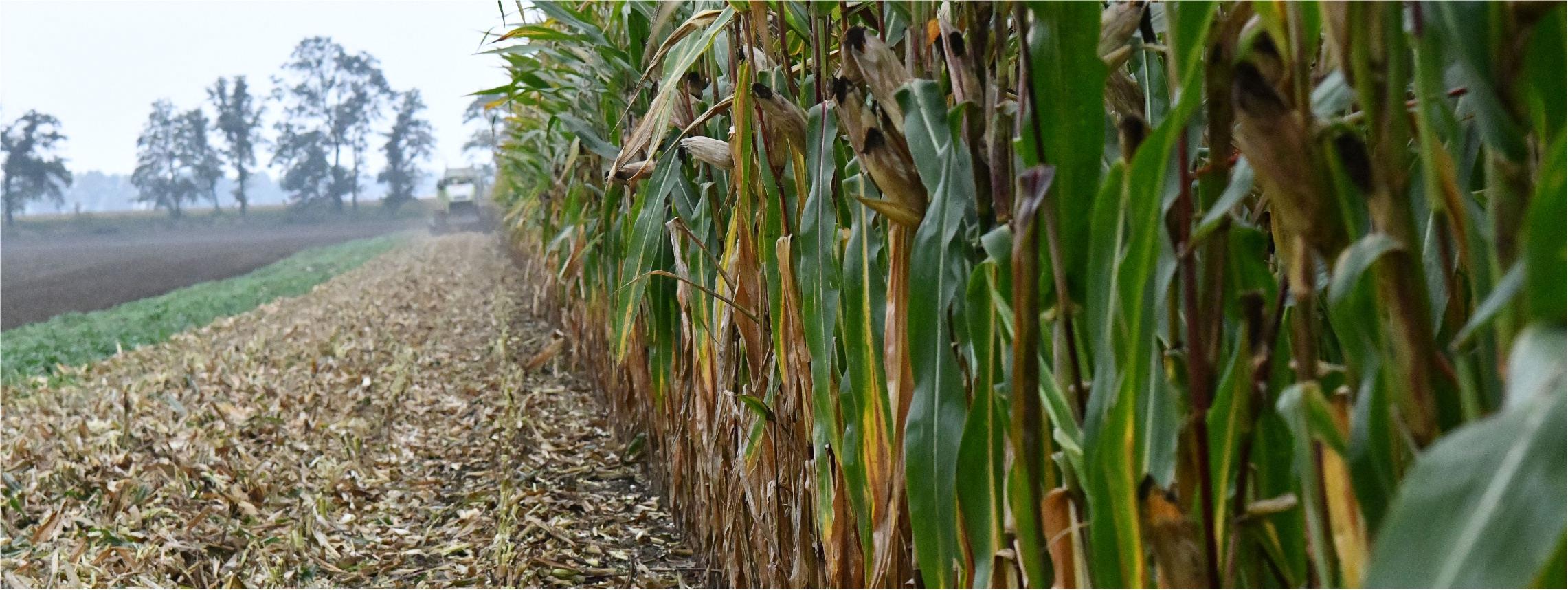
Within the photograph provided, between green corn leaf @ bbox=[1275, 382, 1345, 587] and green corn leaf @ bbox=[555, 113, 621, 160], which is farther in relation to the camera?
green corn leaf @ bbox=[555, 113, 621, 160]

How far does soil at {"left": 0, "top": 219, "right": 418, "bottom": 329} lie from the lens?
39.0ft

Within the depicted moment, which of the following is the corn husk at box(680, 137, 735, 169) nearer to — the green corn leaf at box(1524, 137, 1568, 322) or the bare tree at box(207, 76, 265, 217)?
the green corn leaf at box(1524, 137, 1568, 322)

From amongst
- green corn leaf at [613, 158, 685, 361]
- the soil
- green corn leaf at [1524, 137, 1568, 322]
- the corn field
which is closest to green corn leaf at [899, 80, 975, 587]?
the corn field

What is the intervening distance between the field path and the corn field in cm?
121

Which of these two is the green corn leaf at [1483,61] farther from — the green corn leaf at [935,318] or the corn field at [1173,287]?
the green corn leaf at [935,318]

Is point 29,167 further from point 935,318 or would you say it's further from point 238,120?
point 935,318

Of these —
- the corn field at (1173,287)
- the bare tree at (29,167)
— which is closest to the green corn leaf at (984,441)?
the corn field at (1173,287)

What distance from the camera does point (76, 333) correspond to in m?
7.04

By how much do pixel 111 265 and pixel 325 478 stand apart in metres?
21.0

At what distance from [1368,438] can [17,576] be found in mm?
2521

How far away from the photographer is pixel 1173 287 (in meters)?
0.59

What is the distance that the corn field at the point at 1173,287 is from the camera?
0.40 meters

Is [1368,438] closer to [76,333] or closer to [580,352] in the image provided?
[580,352]

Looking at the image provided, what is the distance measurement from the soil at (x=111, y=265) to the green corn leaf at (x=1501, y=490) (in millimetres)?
11780
